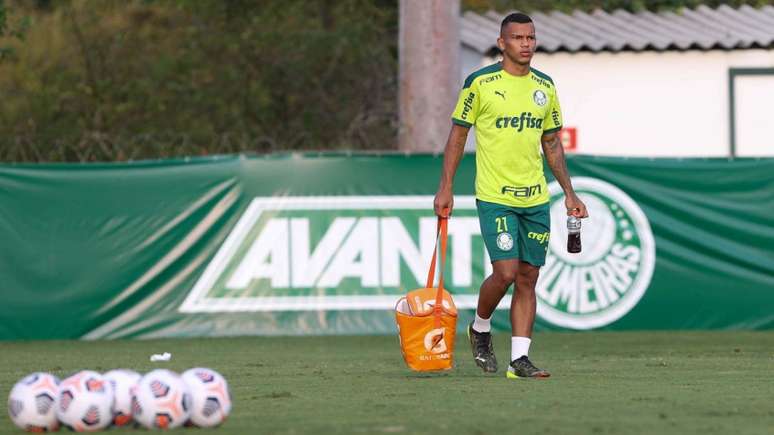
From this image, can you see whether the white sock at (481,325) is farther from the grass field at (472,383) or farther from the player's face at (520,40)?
the player's face at (520,40)

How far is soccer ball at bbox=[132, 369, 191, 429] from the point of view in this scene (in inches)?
284

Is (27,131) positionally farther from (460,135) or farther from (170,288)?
(460,135)

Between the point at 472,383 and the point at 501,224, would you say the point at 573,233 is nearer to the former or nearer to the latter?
the point at 501,224

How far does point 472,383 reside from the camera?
382 inches

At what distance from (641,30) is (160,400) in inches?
594

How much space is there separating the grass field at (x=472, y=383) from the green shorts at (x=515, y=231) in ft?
2.47

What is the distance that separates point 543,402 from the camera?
843cm

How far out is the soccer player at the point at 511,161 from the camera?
1001cm

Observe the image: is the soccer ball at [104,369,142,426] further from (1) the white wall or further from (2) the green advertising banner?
(1) the white wall

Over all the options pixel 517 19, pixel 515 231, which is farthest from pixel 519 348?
pixel 517 19

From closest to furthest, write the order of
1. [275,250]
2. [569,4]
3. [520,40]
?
[520,40] < [275,250] < [569,4]

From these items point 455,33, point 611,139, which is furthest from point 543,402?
point 611,139

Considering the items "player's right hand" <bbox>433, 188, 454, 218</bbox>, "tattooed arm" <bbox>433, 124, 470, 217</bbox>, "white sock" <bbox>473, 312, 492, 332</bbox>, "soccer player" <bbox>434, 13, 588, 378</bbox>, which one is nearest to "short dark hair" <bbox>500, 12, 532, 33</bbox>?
"soccer player" <bbox>434, 13, 588, 378</bbox>

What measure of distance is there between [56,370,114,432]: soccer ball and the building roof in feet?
43.4
